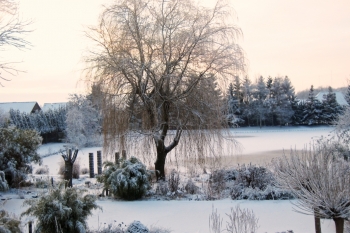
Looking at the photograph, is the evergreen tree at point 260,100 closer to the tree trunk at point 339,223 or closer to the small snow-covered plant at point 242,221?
the small snow-covered plant at point 242,221

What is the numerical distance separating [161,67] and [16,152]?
5774 mm

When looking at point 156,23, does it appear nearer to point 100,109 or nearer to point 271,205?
point 100,109

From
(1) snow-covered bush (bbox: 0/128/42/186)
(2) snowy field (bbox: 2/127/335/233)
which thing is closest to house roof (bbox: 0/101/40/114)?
(1) snow-covered bush (bbox: 0/128/42/186)

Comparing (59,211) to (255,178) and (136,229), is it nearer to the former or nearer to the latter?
(136,229)

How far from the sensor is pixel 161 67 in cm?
1234

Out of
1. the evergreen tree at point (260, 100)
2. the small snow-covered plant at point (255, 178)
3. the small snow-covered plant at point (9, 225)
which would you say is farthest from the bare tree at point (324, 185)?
the evergreen tree at point (260, 100)

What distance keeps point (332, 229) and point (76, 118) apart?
2894 cm

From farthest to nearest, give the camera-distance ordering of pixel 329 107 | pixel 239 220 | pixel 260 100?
pixel 260 100
pixel 329 107
pixel 239 220

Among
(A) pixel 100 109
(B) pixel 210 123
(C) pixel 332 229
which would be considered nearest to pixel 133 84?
→ (A) pixel 100 109

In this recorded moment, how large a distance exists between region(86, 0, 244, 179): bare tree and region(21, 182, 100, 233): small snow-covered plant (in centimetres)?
627

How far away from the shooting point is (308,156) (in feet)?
16.1

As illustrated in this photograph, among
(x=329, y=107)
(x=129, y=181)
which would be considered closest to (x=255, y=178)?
(x=129, y=181)

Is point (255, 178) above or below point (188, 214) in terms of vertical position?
above

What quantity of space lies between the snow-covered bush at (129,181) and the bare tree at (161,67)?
249 centimetres
